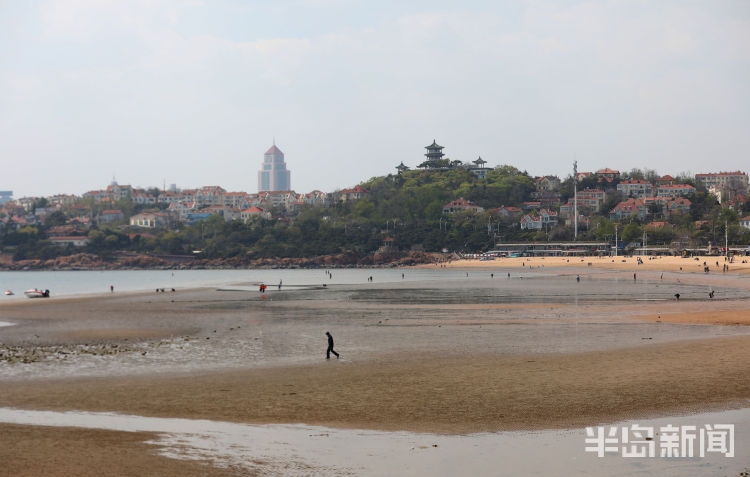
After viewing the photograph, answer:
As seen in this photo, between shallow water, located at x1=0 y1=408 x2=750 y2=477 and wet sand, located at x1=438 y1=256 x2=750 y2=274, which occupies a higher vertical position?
wet sand, located at x1=438 y1=256 x2=750 y2=274

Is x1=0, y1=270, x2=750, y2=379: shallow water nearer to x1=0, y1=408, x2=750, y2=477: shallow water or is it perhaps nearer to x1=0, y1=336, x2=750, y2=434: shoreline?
x1=0, y1=336, x2=750, y2=434: shoreline

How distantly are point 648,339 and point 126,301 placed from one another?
53066 mm

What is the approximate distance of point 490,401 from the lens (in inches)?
816

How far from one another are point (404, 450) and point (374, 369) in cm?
1148

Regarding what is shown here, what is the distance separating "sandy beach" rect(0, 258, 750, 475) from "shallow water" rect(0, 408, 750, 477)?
712mm

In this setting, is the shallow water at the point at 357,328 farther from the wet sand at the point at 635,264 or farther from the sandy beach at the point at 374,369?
the wet sand at the point at 635,264

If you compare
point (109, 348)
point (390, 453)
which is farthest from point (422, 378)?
point (109, 348)

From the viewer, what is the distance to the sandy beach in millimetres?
18656

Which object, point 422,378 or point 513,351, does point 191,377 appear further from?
point 513,351

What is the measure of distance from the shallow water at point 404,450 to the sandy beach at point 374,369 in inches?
28.0

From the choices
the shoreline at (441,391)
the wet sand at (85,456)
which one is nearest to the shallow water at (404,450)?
the wet sand at (85,456)

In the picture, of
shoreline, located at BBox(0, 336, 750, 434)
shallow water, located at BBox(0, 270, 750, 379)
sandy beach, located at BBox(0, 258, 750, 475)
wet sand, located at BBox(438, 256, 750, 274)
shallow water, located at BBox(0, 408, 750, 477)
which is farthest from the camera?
wet sand, located at BBox(438, 256, 750, 274)

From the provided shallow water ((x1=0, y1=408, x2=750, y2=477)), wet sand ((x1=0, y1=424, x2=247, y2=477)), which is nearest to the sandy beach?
wet sand ((x1=0, y1=424, x2=247, y2=477))

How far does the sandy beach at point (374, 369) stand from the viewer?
61.2ft
